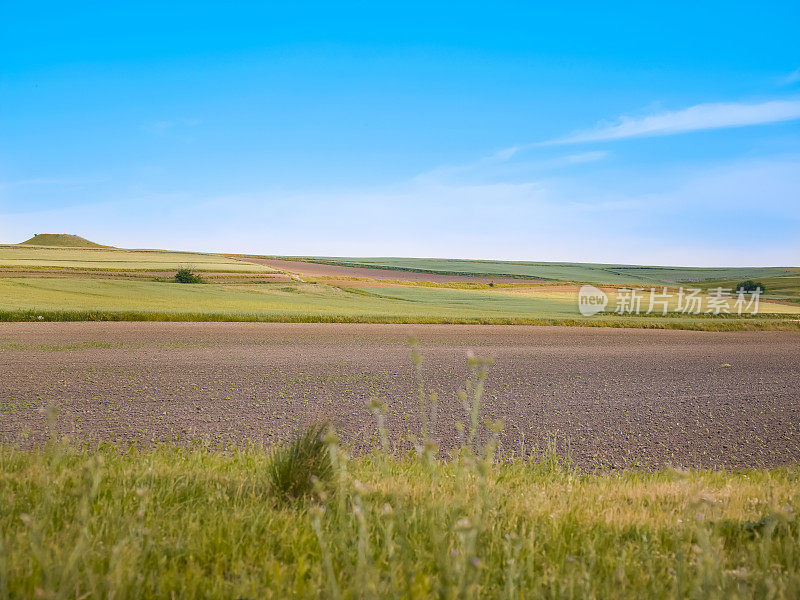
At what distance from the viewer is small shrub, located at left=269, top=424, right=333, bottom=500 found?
388cm

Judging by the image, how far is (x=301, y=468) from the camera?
3939 mm

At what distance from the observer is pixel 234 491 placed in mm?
3949

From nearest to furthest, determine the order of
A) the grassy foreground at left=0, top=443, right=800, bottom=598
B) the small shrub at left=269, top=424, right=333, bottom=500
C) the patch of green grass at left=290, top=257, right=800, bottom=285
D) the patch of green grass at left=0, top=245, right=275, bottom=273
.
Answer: the grassy foreground at left=0, top=443, right=800, bottom=598 < the small shrub at left=269, top=424, right=333, bottom=500 < the patch of green grass at left=0, top=245, right=275, bottom=273 < the patch of green grass at left=290, top=257, right=800, bottom=285

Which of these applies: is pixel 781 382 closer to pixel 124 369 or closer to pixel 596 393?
pixel 596 393

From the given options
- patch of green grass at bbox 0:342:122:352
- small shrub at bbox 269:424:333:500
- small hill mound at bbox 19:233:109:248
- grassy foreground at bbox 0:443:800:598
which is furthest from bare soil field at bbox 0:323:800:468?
small hill mound at bbox 19:233:109:248

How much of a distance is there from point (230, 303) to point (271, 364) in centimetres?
1636

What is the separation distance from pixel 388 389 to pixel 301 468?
617 cm

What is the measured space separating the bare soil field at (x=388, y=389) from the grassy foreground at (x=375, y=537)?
227 cm

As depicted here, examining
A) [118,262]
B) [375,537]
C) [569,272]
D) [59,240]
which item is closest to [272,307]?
[375,537]

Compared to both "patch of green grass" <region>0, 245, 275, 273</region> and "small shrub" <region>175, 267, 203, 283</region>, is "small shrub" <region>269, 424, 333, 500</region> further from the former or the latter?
"patch of green grass" <region>0, 245, 275, 273</region>

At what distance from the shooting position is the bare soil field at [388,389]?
7238 mm

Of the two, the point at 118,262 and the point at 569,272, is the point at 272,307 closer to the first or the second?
the point at 118,262

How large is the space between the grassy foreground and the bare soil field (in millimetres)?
2275

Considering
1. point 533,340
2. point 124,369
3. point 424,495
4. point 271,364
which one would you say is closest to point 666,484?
point 424,495
